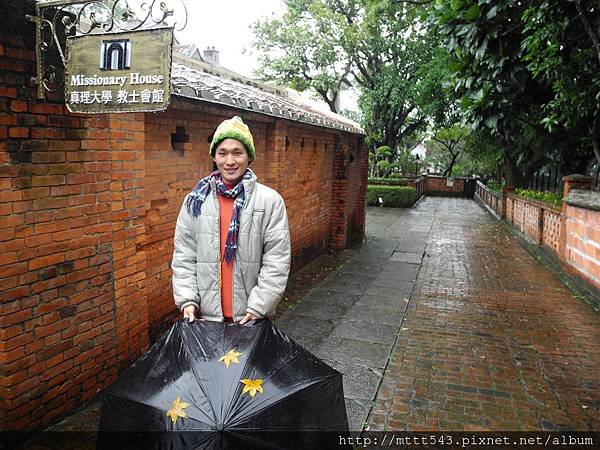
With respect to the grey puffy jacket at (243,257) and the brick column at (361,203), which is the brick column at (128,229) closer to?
the grey puffy jacket at (243,257)

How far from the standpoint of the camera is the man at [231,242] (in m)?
2.52

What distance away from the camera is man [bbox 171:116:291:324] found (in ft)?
8.27

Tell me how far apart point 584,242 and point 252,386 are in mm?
7450

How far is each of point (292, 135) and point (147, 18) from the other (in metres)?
4.96

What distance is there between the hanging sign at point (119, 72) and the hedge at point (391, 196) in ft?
61.1

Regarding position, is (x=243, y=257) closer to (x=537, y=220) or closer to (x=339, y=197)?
(x=339, y=197)

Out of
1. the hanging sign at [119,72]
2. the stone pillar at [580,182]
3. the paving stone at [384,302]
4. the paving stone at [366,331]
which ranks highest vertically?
the hanging sign at [119,72]

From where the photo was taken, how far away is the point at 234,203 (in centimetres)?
254

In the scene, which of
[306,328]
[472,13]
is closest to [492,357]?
[306,328]

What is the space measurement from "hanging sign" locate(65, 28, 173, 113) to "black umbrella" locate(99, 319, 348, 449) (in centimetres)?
134

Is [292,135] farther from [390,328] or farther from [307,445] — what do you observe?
[307,445]

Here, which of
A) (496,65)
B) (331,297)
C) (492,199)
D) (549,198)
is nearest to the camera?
(331,297)

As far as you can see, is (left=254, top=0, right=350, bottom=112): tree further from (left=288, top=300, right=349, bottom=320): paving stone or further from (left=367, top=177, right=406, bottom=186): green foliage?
(left=288, top=300, right=349, bottom=320): paving stone

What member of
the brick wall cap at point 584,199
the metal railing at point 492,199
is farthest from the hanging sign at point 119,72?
the metal railing at point 492,199
